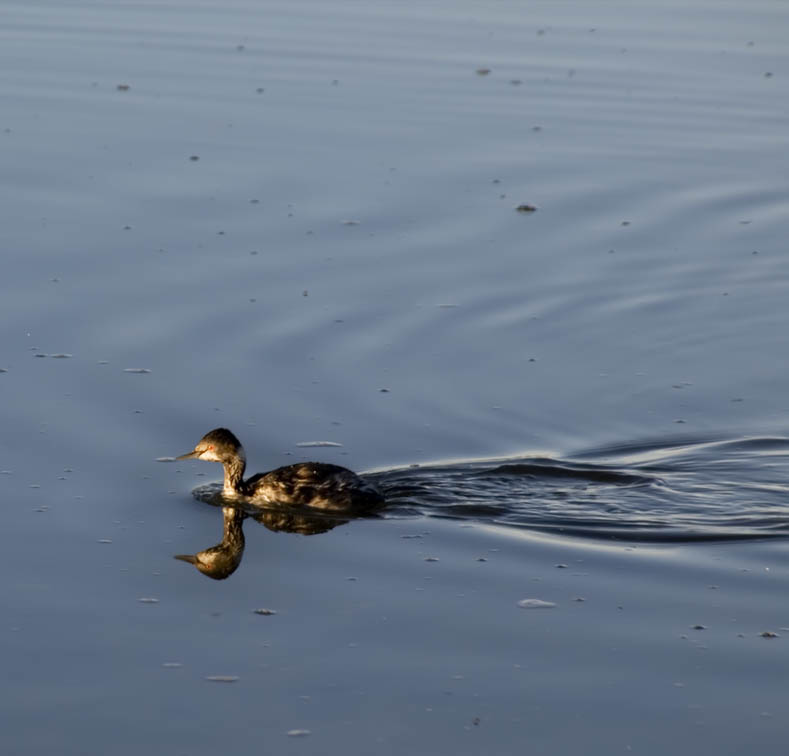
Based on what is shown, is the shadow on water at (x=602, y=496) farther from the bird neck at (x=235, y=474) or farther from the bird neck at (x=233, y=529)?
the bird neck at (x=235, y=474)

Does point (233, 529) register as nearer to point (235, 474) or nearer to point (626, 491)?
point (235, 474)

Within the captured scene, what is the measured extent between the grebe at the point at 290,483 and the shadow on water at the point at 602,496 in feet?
0.35

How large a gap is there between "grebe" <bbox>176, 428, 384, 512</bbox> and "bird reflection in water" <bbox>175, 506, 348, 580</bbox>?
91 mm

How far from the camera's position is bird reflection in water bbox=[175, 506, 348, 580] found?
9719mm

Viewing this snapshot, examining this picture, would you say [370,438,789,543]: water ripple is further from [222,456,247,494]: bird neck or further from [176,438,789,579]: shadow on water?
[222,456,247,494]: bird neck

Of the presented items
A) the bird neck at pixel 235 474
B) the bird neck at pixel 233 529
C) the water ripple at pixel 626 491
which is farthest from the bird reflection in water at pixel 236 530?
the water ripple at pixel 626 491

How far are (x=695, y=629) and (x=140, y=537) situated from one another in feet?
11.5

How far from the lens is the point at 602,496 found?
35.4 feet

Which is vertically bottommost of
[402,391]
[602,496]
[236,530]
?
[236,530]

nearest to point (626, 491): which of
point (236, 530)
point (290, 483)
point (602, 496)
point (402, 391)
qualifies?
point (602, 496)

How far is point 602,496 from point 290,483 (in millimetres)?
2113

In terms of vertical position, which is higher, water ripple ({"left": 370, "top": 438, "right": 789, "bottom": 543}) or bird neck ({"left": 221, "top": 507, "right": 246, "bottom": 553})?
water ripple ({"left": 370, "top": 438, "right": 789, "bottom": 543})

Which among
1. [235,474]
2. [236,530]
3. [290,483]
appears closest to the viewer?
[236,530]

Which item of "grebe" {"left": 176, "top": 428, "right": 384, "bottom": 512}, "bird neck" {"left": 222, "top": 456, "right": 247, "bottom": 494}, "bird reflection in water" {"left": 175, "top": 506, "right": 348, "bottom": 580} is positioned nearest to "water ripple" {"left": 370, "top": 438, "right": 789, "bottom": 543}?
"grebe" {"left": 176, "top": 428, "right": 384, "bottom": 512}
